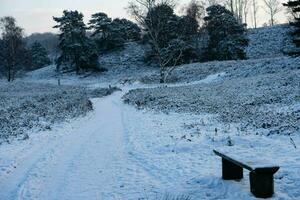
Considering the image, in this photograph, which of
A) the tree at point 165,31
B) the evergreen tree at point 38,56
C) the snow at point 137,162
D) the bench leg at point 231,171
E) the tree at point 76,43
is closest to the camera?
the snow at point 137,162

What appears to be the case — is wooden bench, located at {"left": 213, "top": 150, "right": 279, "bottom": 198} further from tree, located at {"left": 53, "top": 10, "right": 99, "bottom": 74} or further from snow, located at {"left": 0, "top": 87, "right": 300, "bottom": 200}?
tree, located at {"left": 53, "top": 10, "right": 99, "bottom": 74}

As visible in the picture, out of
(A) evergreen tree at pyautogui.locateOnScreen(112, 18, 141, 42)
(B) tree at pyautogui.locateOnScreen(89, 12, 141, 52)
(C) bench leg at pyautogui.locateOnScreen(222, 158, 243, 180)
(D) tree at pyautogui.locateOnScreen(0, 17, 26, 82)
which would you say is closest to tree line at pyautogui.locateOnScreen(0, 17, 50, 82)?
(D) tree at pyautogui.locateOnScreen(0, 17, 26, 82)

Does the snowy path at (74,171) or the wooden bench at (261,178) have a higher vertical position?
the wooden bench at (261,178)

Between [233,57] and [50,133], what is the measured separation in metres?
48.0

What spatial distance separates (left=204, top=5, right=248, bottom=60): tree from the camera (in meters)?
61.8

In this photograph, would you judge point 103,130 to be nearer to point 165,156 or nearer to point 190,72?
point 165,156

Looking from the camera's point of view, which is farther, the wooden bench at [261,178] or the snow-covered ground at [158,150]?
the snow-covered ground at [158,150]

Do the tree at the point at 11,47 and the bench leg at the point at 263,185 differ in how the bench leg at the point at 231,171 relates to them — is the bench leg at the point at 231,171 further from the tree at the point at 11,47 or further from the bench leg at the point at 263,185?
the tree at the point at 11,47

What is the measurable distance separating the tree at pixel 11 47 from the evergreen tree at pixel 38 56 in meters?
24.3

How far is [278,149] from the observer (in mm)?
11789

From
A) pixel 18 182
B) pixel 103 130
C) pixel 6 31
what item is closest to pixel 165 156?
pixel 18 182

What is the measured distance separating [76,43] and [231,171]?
226 ft

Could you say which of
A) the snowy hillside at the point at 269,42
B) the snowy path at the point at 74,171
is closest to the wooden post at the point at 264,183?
the snowy path at the point at 74,171

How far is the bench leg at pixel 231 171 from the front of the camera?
370 inches
